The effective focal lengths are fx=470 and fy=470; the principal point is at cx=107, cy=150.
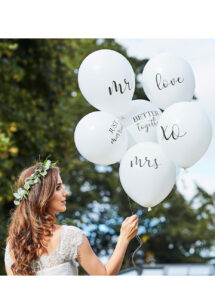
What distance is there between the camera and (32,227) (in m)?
2.19

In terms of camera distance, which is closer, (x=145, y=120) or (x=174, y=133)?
(x=174, y=133)

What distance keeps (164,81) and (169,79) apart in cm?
3

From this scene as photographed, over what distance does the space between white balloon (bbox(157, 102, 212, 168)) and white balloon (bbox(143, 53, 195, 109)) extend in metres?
0.19

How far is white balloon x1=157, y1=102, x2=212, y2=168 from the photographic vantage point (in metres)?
2.50

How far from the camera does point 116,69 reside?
2.66 metres

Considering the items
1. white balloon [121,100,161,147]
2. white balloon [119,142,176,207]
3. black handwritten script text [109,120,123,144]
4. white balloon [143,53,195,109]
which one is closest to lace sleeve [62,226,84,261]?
white balloon [119,142,176,207]

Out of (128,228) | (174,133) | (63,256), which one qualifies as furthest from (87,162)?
(63,256)

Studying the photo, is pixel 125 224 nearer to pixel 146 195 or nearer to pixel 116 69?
pixel 146 195

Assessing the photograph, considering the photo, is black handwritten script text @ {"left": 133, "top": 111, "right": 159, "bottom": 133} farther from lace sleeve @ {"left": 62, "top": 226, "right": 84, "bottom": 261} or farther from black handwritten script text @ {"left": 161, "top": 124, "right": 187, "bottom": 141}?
lace sleeve @ {"left": 62, "top": 226, "right": 84, "bottom": 261}

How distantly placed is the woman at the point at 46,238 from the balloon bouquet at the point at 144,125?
1.16ft

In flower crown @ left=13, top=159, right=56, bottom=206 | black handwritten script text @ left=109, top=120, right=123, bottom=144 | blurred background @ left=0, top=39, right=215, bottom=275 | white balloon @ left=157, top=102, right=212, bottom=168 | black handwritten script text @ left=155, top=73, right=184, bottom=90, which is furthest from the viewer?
blurred background @ left=0, top=39, right=215, bottom=275

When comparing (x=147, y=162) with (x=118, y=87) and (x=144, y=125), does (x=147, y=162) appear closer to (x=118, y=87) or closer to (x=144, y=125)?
(x=144, y=125)
